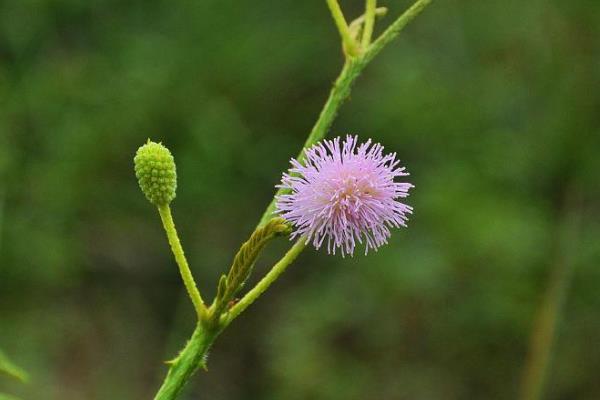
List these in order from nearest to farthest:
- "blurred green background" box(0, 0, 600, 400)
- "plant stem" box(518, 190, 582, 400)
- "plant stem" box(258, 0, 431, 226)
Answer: "plant stem" box(258, 0, 431, 226)
"plant stem" box(518, 190, 582, 400)
"blurred green background" box(0, 0, 600, 400)

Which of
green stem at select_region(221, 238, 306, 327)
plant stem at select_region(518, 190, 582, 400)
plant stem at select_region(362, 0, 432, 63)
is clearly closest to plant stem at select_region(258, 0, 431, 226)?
plant stem at select_region(362, 0, 432, 63)

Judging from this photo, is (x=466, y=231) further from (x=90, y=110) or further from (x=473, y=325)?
(x=90, y=110)

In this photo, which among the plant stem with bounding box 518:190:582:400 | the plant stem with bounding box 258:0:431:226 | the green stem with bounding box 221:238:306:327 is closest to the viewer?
the green stem with bounding box 221:238:306:327

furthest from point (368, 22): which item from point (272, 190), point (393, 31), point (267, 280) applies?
point (272, 190)

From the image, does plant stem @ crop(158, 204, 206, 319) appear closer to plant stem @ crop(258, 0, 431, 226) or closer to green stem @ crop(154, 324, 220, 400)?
green stem @ crop(154, 324, 220, 400)

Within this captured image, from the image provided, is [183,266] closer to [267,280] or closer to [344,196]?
[267,280]

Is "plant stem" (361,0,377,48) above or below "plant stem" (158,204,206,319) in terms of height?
above

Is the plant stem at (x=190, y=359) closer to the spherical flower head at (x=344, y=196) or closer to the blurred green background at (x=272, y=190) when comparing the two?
the spherical flower head at (x=344, y=196)
